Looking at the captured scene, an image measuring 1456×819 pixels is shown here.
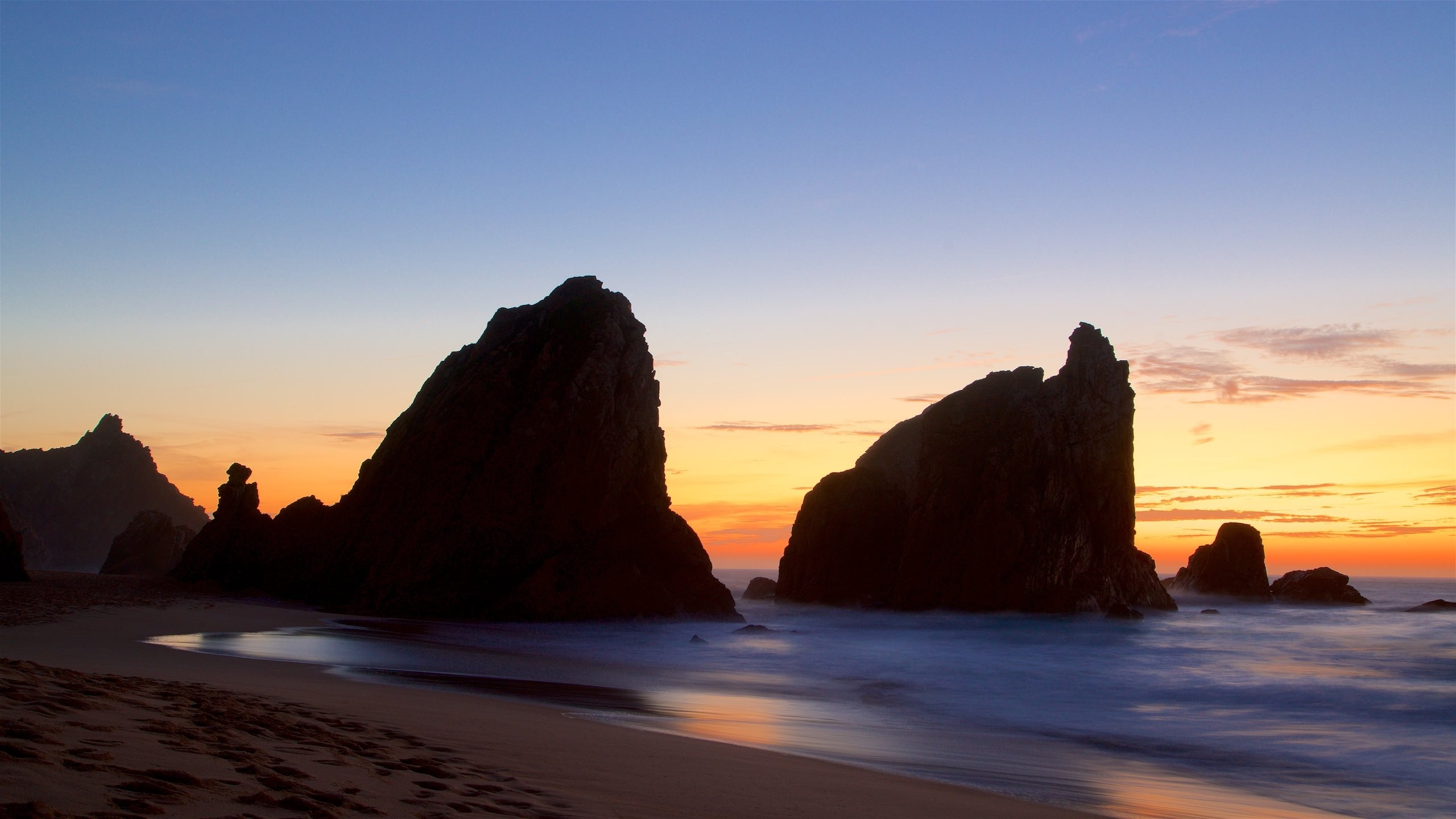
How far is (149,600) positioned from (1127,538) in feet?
128

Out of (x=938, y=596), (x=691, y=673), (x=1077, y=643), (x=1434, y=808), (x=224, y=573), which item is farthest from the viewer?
(x=938, y=596)

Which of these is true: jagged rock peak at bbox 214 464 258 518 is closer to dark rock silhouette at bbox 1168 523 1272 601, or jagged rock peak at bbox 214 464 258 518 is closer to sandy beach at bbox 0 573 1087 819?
sandy beach at bbox 0 573 1087 819

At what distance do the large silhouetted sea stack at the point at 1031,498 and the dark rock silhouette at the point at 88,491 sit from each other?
67160 millimetres

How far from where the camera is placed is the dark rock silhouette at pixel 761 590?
Answer: 209ft

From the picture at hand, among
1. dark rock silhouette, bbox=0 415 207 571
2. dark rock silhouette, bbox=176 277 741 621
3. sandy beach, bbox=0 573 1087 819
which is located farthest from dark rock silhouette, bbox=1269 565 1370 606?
dark rock silhouette, bbox=0 415 207 571

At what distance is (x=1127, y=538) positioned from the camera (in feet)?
141

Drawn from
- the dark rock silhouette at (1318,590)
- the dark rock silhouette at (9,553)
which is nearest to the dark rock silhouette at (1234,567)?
the dark rock silhouette at (1318,590)

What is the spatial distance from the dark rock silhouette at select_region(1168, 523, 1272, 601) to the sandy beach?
59.7 metres

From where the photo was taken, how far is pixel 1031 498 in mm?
41438

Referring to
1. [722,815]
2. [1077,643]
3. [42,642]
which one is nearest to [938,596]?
[1077,643]

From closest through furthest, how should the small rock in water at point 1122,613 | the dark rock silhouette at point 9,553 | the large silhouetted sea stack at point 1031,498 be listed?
the dark rock silhouette at point 9,553 → the small rock in water at point 1122,613 → the large silhouetted sea stack at point 1031,498

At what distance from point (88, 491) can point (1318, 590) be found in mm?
99160

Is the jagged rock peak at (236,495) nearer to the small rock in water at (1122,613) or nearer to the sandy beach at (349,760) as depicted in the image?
the sandy beach at (349,760)

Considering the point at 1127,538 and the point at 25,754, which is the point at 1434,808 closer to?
the point at 25,754
